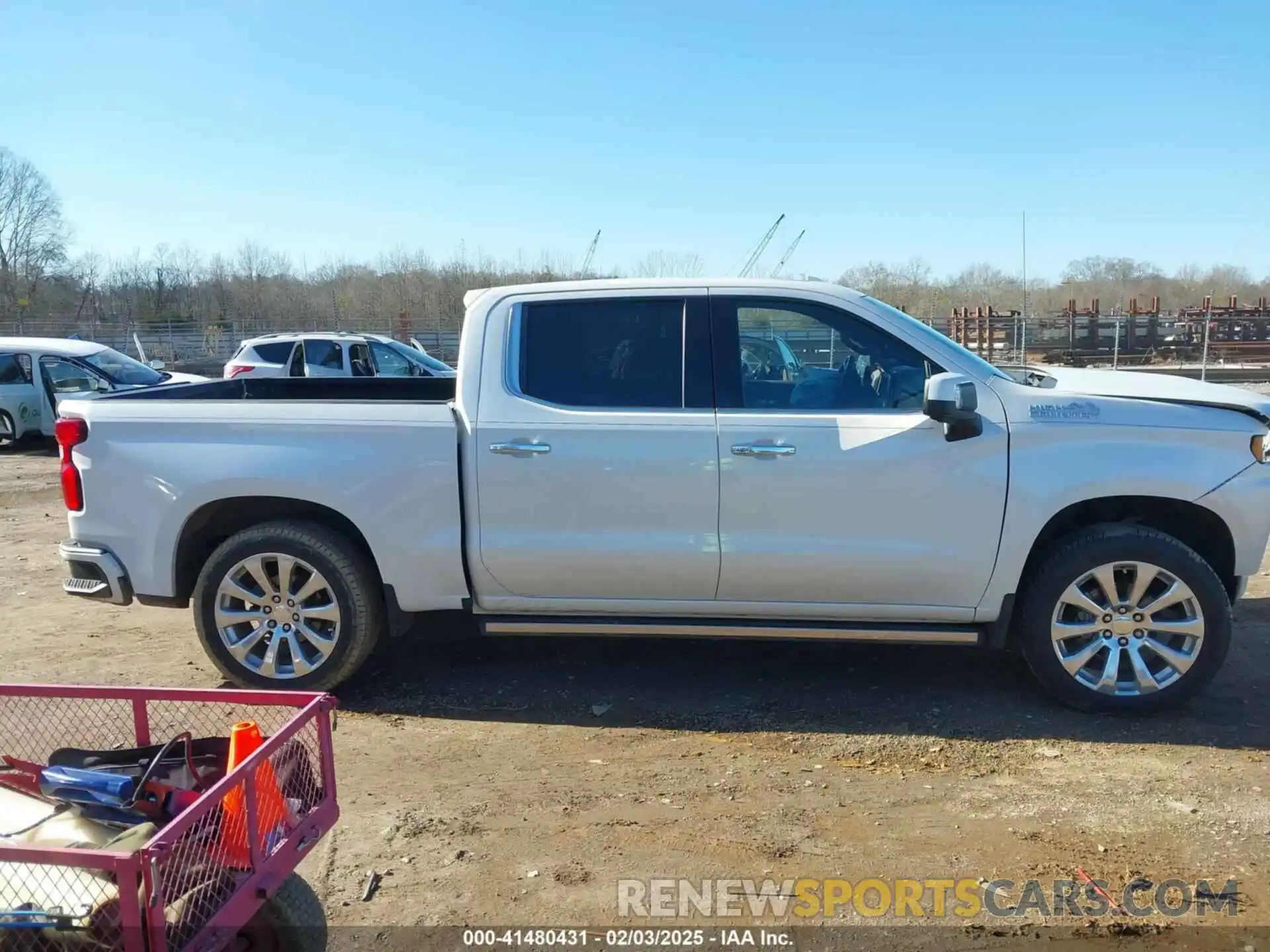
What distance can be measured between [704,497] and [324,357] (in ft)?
47.5

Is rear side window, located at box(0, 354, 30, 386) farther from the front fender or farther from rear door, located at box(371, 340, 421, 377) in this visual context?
the front fender

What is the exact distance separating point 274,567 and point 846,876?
2976 mm

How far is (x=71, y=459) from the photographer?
4898 millimetres

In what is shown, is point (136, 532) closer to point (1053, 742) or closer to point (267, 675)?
point (267, 675)

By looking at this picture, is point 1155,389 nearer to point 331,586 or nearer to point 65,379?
point 331,586

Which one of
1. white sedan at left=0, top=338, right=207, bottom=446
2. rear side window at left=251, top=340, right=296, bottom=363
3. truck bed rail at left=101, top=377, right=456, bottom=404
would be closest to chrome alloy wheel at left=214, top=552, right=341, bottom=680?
truck bed rail at left=101, top=377, right=456, bottom=404

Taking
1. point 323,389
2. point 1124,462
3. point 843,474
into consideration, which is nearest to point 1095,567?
point 1124,462

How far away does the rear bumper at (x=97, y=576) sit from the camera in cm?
487

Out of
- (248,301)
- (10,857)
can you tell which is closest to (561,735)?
(10,857)

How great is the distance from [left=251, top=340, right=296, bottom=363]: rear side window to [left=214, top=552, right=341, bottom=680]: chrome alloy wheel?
13.3 meters

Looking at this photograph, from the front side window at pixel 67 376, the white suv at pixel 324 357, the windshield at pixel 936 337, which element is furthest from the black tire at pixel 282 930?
the white suv at pixel 324 357

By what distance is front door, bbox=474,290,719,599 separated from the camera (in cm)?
455

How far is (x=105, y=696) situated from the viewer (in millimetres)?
3029

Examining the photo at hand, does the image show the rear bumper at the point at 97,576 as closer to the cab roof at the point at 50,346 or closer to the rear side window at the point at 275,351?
the cab roof at the point at 50,346
